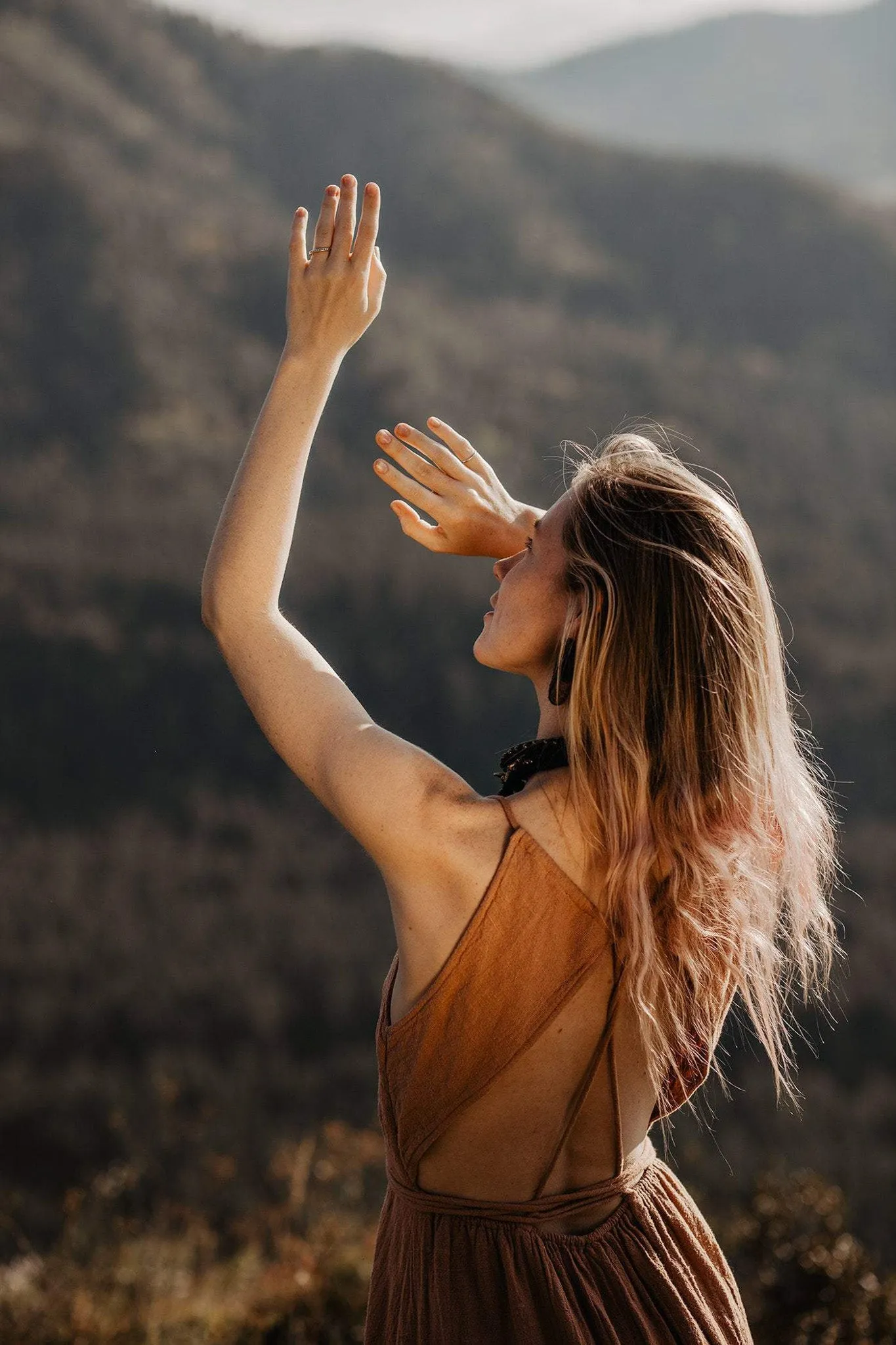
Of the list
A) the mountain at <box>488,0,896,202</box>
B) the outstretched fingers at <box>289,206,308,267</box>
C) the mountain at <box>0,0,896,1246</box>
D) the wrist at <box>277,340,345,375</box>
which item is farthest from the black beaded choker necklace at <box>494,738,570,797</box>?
the mountain at <box>488,0,896,202</box>

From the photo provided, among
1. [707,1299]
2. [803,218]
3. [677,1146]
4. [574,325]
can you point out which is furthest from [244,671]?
[803,218]

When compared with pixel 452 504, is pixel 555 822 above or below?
below

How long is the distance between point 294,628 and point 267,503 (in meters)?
0.14

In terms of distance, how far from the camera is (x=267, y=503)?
3.20ft

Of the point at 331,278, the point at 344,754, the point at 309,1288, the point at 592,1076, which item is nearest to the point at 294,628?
the point at 344,754

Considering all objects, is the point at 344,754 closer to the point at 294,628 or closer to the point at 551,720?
the point at 294,628

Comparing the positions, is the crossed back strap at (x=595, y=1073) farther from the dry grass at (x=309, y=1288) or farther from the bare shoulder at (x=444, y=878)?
the dry grass at (x=309, y=1288)

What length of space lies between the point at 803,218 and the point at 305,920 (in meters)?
11.1

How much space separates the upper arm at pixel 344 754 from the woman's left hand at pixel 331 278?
270 mm

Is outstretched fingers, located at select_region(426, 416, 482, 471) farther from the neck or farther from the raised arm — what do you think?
the neck

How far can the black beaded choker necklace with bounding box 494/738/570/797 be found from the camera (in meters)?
1.02

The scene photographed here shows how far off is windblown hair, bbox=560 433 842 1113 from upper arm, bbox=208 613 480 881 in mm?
142

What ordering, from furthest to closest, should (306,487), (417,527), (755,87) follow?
(755,87)
(306,487)
(417,527)

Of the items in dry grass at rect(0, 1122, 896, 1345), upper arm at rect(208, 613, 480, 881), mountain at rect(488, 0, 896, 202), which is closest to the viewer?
upper arm at rect(208, 613, 480, 881)
